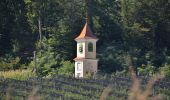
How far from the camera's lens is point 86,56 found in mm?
29562

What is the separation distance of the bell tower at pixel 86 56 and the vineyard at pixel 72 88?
4.41 m

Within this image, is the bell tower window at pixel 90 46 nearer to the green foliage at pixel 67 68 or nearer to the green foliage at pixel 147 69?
the green foliage at pixel 67 68

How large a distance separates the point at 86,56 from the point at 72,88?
8176 mm

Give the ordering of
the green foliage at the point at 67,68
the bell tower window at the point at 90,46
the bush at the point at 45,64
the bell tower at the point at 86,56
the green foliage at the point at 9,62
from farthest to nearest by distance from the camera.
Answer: the green foliage at the point at 9,62 → the bush at the point at 45,64 → the green foliage at the point at 67,68 → the bell tower window at the point at 90,46 → the bell tower at the point at 86,56

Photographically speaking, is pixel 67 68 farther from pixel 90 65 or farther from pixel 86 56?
pixel 90 65

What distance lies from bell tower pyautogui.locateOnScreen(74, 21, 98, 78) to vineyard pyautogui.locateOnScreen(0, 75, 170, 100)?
441cm

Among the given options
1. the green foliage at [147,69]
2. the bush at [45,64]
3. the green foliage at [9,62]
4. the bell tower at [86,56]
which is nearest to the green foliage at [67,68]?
the bush at [45,64]

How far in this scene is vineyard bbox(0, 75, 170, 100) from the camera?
60.5 ft

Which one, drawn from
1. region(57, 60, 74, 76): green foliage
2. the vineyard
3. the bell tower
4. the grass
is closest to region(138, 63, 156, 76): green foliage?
the bell tower

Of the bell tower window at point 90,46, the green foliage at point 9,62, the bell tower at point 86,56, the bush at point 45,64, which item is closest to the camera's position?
the bell tower at point 86,56

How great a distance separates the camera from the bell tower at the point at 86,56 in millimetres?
28578

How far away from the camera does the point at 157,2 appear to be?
3438cm

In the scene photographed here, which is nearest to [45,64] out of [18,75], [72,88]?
[18,75]

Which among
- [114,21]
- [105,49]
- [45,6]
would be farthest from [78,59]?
[45,6]
